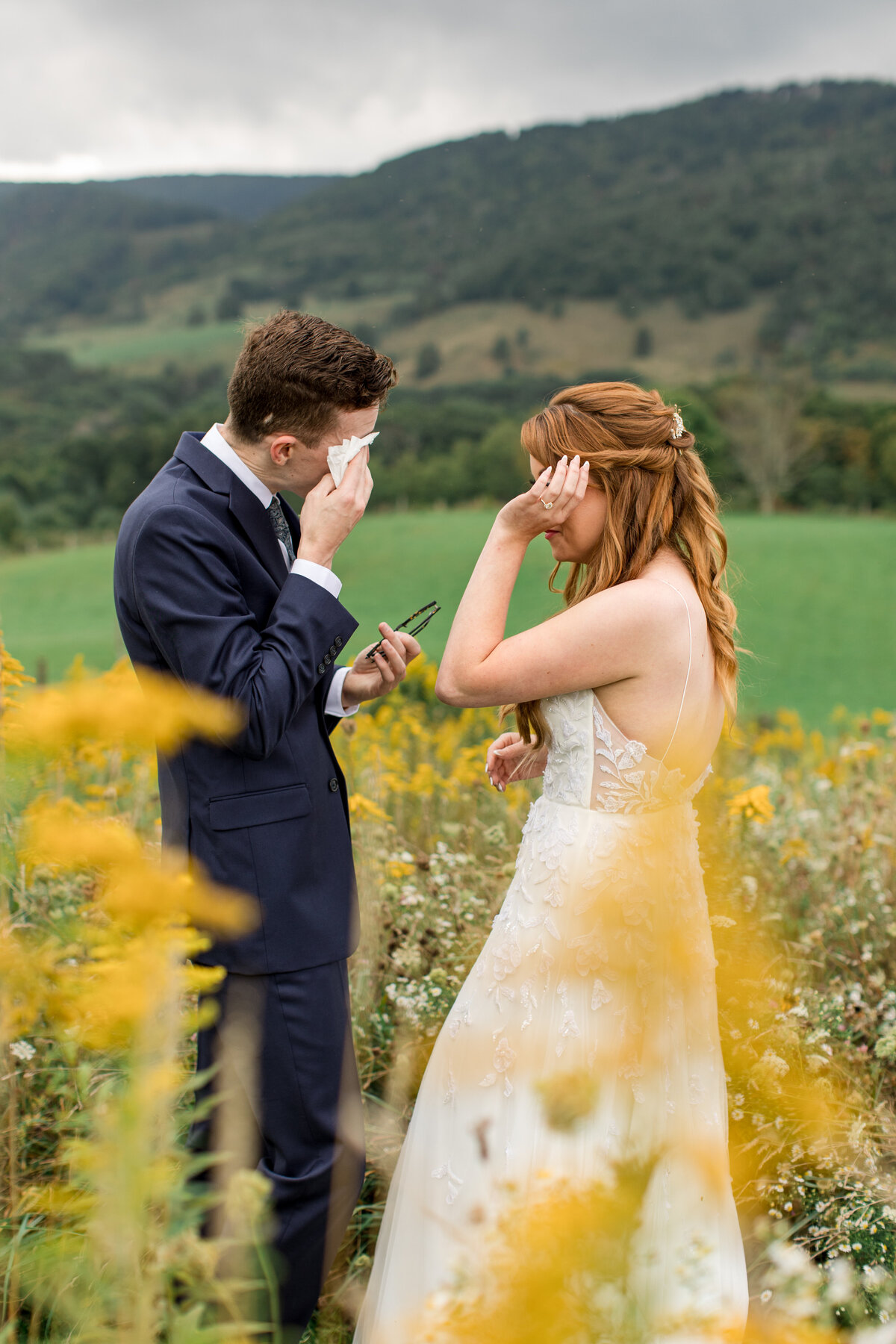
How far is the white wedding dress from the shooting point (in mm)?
1904

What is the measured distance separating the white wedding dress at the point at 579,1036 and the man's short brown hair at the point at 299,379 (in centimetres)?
82

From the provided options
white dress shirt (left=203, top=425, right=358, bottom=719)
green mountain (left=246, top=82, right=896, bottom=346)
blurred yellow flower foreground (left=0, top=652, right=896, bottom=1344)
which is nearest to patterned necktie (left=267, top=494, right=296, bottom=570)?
white dress shirt (left=203, top=425, right=358, bottom=719)

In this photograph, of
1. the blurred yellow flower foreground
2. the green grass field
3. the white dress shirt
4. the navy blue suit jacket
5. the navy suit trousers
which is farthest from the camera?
the green grass field

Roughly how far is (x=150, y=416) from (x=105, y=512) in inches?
660

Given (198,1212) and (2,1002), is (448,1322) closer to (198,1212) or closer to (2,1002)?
(198,1212)

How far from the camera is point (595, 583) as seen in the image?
210 cm

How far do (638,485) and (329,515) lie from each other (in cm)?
73

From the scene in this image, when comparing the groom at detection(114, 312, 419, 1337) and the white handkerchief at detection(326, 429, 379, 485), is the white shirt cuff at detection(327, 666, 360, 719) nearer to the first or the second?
the groom at detection(114, 312, 419, 1337)

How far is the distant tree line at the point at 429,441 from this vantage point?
4006 cm

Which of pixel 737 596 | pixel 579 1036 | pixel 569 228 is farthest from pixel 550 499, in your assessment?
Result: pixel 569 228

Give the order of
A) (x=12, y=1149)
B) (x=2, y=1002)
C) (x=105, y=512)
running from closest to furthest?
(x=2, y=1002) → (x=12, y=1149) → (x=105, y=512)

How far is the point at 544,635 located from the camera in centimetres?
192

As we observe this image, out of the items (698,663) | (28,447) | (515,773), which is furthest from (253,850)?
(28,447)

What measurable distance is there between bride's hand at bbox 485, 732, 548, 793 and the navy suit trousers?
702mm
